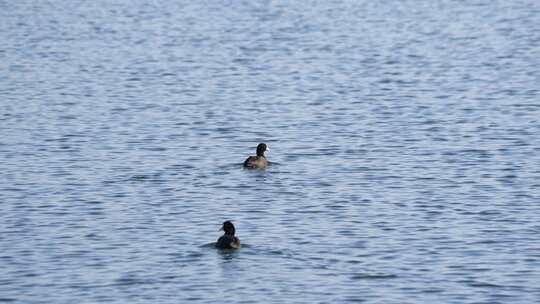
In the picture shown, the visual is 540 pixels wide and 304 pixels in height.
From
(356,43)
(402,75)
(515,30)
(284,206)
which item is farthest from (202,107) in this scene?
(515,30)

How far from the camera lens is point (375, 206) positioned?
30.7 meters

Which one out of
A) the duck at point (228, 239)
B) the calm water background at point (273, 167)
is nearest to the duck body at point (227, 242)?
the duck at point (228, 239)

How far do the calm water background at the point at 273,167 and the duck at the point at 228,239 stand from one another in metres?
0.26

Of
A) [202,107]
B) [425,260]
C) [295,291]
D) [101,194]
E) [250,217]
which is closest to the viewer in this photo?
[295,291]

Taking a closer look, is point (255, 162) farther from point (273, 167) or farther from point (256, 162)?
point (273, 167)

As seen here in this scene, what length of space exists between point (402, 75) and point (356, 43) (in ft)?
39.4

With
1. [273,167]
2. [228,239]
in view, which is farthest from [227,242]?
[273,167]

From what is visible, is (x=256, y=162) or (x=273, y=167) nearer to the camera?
(x=256, y=162)

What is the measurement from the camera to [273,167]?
116ft

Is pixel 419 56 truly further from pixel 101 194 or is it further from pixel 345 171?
pixel 101 194

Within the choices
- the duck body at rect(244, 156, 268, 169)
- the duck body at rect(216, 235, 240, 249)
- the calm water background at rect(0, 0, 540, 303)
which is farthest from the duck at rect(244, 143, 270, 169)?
the duck body at rect(216, 235, 240, 249)

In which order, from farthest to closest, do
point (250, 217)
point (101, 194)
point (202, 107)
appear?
point (202, 107) < point (101, 194) < point (250, 217)

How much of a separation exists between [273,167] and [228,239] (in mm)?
9386

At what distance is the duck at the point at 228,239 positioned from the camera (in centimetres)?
2619
